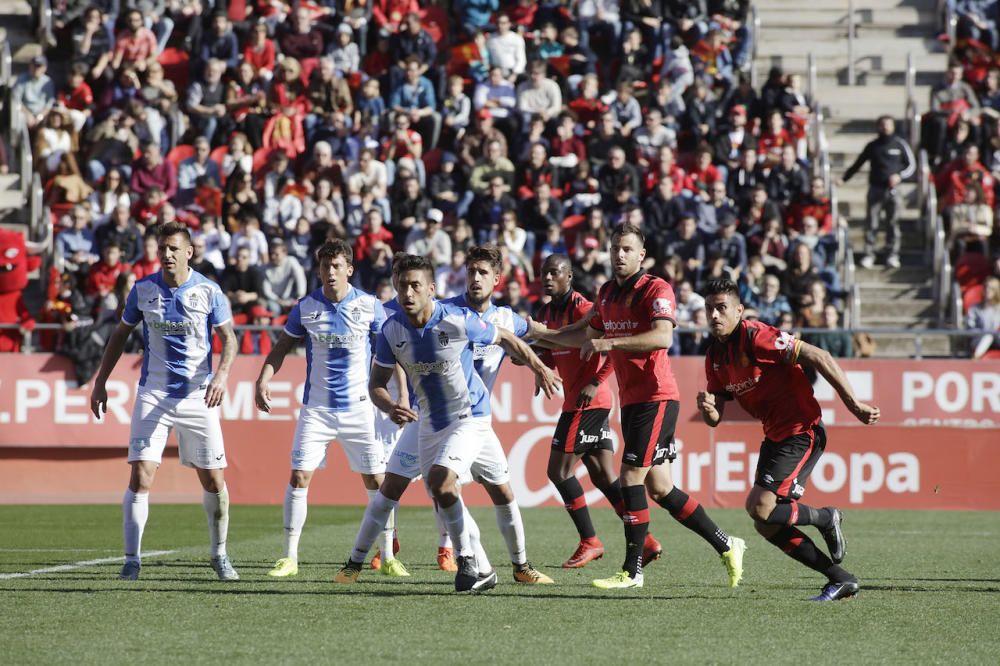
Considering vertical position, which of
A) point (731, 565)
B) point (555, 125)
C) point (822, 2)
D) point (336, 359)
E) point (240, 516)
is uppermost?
point (822, 2)

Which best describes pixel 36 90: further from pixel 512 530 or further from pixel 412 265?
pixel 412 265

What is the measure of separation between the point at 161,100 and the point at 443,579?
15.3 metres

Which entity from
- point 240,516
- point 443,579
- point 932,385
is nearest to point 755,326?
point 443,579

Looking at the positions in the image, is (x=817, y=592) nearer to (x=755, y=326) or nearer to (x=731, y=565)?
(x=731, y=565)

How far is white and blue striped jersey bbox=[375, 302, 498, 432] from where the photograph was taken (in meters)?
9.23

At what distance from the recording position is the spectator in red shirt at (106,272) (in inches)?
804

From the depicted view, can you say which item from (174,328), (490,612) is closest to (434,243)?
(174,328)

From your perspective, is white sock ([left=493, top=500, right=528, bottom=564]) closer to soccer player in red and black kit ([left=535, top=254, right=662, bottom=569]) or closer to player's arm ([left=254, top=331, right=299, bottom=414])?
soccer player in red and black kit ([left=535, top=254, right=662, bottom=569])

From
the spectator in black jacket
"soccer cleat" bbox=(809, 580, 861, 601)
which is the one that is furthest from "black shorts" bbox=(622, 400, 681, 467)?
the spectator in black jacket

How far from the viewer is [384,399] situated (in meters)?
9.30

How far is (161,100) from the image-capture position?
23922 millimetres

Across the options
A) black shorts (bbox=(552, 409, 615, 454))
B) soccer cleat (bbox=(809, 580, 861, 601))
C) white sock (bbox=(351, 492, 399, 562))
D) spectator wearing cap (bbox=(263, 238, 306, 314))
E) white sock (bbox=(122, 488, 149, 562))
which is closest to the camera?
soccer cleat (bbox=(809, 580, 861, 601))

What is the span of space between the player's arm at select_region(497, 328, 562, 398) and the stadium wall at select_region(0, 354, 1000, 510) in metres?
9.69

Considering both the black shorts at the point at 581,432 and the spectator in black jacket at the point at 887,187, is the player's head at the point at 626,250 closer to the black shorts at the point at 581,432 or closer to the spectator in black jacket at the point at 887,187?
the black shorts at the point at 581,432
